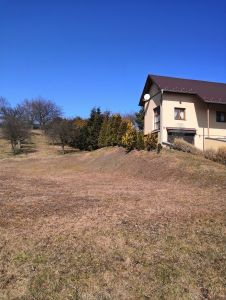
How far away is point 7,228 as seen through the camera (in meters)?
6.32

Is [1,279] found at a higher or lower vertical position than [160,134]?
lower

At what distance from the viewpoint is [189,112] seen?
2603 centimetres

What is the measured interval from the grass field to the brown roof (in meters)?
16.0

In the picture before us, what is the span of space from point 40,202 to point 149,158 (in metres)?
9.68

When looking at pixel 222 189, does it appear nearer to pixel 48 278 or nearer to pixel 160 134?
pixel 48 278

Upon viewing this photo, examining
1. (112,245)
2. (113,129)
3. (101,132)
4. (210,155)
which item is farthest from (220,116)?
(112,245)

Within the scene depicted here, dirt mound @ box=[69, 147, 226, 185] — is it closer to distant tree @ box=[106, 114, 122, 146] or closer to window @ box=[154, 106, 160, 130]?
distant tree @ box=[106, 114, 122, 146]

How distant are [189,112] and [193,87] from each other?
2351mm

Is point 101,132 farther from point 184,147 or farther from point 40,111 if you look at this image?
point 40,111

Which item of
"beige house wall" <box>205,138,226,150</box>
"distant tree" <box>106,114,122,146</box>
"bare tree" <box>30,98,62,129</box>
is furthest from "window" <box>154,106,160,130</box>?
"bare tree" <box>30,98,62,129</box>

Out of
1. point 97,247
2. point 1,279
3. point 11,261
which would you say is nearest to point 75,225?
point 97,247

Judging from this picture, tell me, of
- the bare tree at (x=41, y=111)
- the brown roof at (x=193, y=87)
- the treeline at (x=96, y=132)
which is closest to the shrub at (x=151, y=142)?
the treeline at (x=96, y=132)

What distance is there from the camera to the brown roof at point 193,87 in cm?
2534

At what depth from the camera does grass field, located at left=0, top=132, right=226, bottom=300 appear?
428 centimetres
